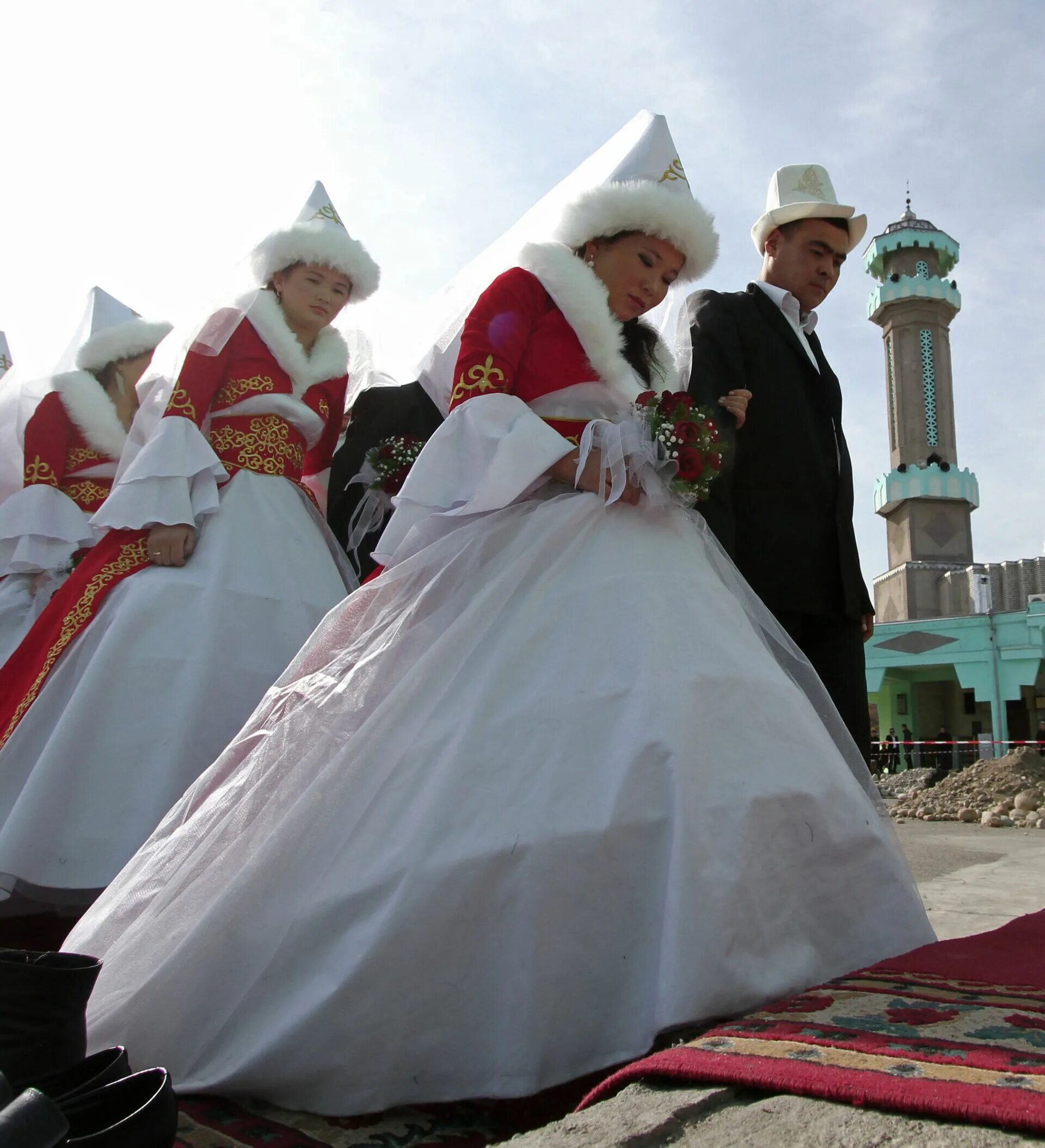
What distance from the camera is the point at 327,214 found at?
12.2 feet

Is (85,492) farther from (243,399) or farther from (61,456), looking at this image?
(243,399)

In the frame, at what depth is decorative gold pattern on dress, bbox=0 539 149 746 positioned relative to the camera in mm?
2811

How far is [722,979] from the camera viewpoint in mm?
1396

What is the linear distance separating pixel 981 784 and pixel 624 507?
1031cm

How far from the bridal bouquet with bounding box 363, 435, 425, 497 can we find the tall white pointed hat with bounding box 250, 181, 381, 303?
0.62 meters

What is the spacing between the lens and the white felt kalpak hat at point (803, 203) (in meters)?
3.05

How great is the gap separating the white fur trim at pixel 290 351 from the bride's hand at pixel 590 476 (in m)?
1.45

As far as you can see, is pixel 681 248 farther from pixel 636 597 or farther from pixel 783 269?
pixel 636 597

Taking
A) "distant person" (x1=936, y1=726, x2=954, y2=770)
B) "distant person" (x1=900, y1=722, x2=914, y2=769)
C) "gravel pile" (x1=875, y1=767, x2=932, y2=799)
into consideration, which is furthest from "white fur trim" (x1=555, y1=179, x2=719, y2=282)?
"distant person" (x1=900, y1=722, x2=914, y2=769)

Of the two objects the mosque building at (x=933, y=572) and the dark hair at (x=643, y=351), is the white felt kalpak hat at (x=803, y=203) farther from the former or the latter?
the mosque building at (x=933, y=572)

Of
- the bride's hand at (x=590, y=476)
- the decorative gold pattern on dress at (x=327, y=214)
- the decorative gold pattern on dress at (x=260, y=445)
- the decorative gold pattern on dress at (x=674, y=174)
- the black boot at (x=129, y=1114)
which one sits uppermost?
the decorative gold pattern on dress at (x=327, y=214)

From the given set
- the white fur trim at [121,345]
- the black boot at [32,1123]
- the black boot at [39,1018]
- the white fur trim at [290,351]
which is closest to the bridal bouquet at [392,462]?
the white fur trim at [290,351]

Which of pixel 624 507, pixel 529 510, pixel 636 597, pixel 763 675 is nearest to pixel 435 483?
pixel 529 510

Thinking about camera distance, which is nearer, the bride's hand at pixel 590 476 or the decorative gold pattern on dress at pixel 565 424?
the bride's hand at pixel 590 476
